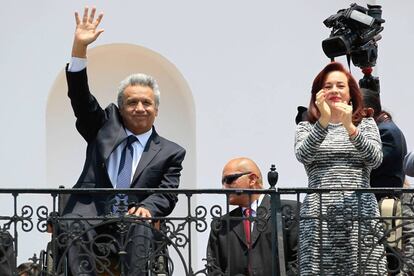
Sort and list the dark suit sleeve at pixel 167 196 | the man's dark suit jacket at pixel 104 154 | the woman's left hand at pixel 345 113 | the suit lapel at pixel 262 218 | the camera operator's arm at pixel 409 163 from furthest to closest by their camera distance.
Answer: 1. the man's dark suit jacket at pixel 104 154
2. the dark suit sleeve at pixel 167 196
3. the suit lapel at pixel 262 218
4. the woman's left hand at pixel 345 113
5. the camera operator's arm at pixel 409 163

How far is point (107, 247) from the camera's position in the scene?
1177 centimetres

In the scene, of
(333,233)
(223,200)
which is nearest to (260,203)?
(333,233)

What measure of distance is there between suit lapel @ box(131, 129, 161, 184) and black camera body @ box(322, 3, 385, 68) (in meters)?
1.36

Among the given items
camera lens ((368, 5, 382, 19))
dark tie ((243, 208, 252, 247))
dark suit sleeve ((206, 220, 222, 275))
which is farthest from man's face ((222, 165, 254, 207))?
camera lens ((368, 5, 382, 19))

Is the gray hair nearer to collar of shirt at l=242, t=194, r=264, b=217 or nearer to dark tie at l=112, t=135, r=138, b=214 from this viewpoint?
dark tie at l=112, t=135, r=138, b=214

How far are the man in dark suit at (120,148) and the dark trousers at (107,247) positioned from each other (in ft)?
0.18

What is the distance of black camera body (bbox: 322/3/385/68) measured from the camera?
41.1ft

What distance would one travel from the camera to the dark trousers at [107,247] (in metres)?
11.7

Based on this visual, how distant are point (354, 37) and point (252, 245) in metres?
1.66

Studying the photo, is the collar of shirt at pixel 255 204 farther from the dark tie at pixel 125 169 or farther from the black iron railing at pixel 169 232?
the dark tie at pixel 125 169

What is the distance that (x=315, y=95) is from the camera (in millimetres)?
12000

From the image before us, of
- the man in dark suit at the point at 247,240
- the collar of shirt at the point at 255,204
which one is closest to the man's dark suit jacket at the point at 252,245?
the man in dark suit at the point at 247,240

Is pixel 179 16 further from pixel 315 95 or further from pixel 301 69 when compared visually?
pixel 315 95

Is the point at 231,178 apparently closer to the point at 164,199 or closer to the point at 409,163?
the point at 164,199
